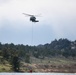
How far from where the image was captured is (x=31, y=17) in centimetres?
14375

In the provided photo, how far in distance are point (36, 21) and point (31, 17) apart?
303 cm

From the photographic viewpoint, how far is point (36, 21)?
143m
